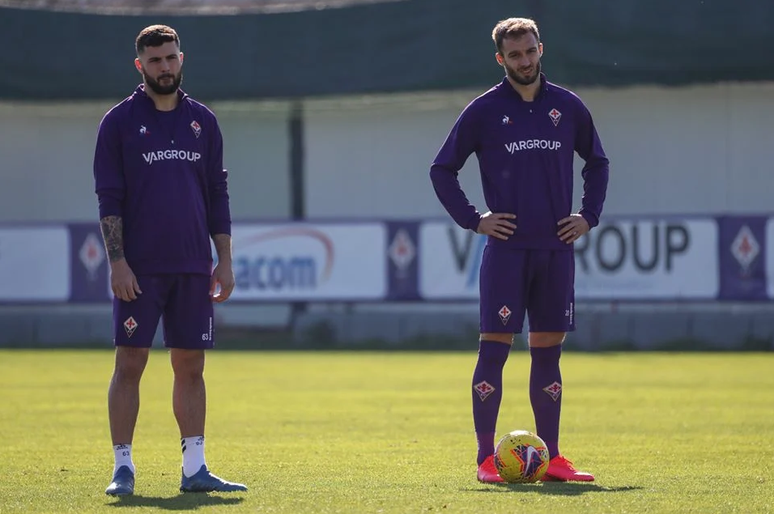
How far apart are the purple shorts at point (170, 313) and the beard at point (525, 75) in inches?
82.7

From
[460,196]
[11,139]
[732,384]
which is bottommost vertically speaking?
[732,384]

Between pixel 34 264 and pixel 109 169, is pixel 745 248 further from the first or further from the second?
pixel 109 169

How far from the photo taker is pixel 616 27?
90.7ft

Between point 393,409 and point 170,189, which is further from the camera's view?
point 393,409

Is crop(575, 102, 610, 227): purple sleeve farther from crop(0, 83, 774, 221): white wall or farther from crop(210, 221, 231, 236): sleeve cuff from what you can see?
crop(0, 83, 774, 221): white wall

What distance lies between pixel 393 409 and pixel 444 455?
4.21 m

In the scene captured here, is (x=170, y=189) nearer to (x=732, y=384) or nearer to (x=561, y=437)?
(x=561, y=437)

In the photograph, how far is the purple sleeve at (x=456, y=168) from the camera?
879 centimetres

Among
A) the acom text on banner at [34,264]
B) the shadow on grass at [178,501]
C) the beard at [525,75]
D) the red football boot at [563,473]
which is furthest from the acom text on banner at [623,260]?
the shadow on grass at [178,501]

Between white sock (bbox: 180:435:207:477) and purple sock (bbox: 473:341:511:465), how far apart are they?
1590mm

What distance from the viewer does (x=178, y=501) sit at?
7664 mm

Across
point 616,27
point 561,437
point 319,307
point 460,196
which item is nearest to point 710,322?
point 616,27

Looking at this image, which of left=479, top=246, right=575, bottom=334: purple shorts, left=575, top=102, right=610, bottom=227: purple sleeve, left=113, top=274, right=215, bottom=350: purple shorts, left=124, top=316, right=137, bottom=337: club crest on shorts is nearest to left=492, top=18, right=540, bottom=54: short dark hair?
left=575, top=102, right=610, bottom=227: purple sleeve

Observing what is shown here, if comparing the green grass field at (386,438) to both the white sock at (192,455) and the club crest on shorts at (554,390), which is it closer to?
the white sock at (192,455)
